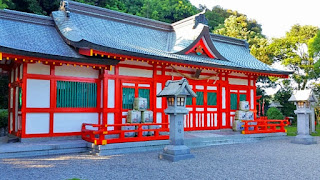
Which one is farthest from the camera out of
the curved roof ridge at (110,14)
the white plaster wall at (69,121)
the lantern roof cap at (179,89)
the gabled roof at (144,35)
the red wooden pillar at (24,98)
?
the curved roof ridge at (110,14)

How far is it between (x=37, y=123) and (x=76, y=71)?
2.39 m

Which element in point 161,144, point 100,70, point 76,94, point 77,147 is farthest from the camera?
point 100,70

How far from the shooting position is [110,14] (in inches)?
561

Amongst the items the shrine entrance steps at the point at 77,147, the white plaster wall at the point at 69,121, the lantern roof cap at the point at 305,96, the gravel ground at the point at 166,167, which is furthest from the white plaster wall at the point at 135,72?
the lantern roof cap at the point at 305,96

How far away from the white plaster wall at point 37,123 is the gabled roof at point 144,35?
2908 mm

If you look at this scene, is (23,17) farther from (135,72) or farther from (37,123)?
(135,72)

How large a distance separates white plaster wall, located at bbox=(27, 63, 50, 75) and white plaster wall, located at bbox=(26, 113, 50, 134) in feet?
4.98

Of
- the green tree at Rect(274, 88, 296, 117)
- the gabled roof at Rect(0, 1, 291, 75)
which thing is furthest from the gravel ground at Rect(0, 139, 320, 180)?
the green tree at Rect(274, 88, 296, 117)

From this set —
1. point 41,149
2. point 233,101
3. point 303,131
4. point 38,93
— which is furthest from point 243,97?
point 41,149

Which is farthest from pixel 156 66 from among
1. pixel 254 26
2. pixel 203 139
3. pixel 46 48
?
pixel 254 26

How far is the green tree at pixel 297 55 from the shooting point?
25.1 metres

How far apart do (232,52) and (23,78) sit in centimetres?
1180

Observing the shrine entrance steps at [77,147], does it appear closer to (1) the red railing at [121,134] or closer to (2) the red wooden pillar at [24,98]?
(1) the red railing at [121,134]

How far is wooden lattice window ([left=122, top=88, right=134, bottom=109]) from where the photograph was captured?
11758 millimetres
